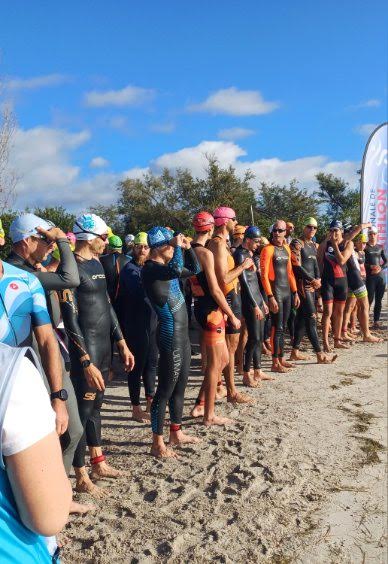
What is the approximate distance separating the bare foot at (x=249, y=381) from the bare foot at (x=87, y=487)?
9.59ft

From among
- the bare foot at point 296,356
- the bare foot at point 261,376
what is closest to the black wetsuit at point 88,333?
the bare foot at point 261,376

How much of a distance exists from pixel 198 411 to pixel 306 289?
3.05 m

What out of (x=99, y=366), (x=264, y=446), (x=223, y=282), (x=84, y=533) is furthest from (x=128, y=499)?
(x=223, y=282)

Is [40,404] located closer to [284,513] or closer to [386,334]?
[284,513]

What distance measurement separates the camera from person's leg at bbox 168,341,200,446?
420cm

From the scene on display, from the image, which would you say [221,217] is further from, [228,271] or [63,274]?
[63,274]

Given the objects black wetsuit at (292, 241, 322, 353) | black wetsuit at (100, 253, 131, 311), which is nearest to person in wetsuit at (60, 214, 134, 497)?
black wetsuit at (100, 253, 131, 311)

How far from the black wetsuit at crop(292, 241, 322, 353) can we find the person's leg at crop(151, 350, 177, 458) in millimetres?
3650

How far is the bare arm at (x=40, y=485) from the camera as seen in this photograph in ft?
3.41

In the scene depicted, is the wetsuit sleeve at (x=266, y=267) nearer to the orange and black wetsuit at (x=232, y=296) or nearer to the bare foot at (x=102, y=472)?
the orange and black wetsuit at (x=232, y=296)

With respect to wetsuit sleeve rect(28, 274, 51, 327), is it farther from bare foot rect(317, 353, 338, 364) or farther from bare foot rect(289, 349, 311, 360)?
bare foot rect(289, 349, 311, 360)

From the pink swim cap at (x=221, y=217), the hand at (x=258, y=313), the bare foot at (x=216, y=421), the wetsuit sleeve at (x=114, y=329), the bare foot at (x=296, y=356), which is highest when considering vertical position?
the pink swim cap at (x=221, y=217)

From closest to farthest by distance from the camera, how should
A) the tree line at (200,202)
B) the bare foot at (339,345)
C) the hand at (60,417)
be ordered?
the hand at (60,417)
the bare foot at (339,345)
the tree line at (200,202)

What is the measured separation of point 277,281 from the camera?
690 centimetres
